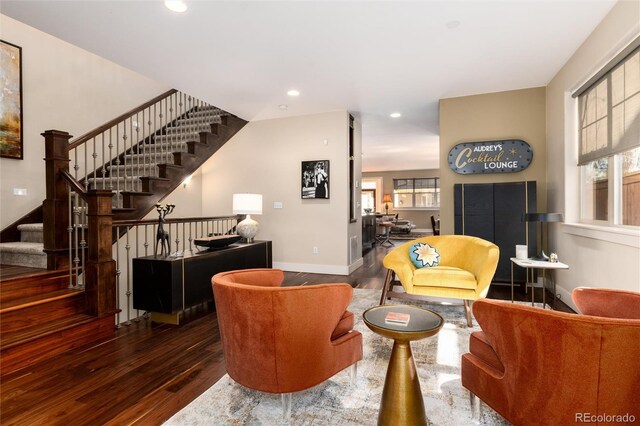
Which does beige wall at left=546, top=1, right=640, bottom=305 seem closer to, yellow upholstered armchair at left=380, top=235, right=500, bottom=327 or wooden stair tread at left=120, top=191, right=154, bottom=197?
yellow upholstered armchair at left=380, top=235, right=500, bottom=327

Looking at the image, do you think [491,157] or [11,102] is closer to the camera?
[11,102]

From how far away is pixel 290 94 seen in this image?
15.2ft

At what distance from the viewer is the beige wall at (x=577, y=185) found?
2.54 metres

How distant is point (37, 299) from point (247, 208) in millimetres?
2364

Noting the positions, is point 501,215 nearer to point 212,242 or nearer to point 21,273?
point 212,242

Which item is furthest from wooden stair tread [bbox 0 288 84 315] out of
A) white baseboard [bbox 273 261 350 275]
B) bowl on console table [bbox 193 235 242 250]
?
white baseboard [bbox 273 261 350 275]

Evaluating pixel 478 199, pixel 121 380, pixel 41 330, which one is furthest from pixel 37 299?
pixel 478 199

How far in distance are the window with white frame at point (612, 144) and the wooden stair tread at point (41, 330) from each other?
4.84 m

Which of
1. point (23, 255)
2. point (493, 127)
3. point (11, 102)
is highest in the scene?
point (11, 102)

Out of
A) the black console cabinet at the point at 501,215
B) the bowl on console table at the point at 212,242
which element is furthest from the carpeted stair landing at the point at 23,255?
the black console cabinet at the point at 501,215

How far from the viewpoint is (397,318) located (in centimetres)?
170

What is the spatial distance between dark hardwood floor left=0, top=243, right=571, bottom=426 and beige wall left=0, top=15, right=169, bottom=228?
2464 millimetres

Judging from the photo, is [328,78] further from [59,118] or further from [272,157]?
[59,118]

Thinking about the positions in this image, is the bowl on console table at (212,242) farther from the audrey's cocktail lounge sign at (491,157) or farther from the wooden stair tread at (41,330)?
the audrey's cocktail lounge sign at (491,157)
